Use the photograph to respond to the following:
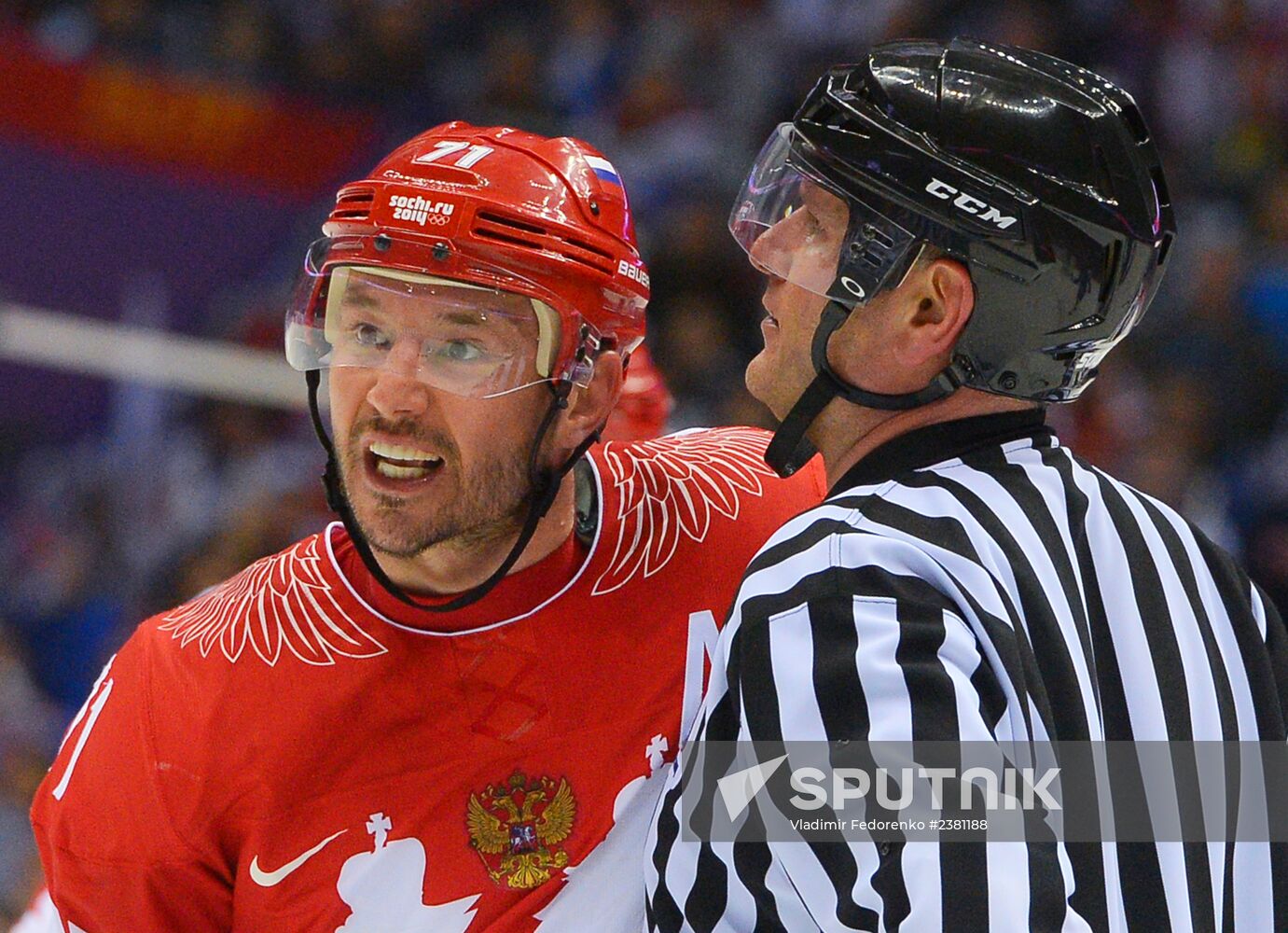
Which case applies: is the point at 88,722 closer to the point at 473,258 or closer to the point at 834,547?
the point at 473,258

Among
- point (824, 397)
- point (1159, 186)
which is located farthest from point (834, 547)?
point (1159, 186)

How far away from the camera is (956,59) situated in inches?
78.4

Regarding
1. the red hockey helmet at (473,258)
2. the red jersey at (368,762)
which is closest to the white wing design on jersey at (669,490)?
the red jersey at (368,762)

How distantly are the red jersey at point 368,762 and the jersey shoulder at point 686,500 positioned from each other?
11cm

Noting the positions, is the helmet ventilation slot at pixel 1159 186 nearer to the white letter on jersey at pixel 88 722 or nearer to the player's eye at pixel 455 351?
the player's eye at pixel 455 351

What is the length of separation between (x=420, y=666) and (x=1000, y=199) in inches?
41.9

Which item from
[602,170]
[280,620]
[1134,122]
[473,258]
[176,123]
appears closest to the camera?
[1134,122]

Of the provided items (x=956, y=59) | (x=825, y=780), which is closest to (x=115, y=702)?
(x=825, y=780)

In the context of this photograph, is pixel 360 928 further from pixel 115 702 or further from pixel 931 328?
pixel 931 328

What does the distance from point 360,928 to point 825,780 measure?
95 centimetres

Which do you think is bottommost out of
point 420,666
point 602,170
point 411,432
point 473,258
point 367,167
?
point 420,666

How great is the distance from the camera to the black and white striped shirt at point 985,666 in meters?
1.66

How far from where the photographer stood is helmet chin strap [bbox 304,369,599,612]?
2406mm

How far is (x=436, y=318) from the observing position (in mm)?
2391
